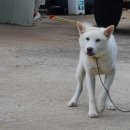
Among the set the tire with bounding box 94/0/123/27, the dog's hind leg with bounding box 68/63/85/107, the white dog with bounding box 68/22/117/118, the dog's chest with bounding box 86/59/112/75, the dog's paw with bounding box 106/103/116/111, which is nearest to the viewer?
the white dog with bounding box 68/22/117/118

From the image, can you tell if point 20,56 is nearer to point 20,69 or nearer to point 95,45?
point 20,69

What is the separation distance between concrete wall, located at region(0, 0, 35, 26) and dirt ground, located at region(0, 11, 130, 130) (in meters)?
3.12

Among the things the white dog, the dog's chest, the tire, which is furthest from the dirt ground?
the tire

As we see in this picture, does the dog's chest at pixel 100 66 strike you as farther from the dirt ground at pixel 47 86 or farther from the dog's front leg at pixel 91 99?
the dirt ground at pixel 47 86

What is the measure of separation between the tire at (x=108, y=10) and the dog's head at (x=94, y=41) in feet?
31.7

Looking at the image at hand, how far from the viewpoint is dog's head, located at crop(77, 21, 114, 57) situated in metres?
6.39

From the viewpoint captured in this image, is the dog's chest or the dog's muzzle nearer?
the dog's muzzle

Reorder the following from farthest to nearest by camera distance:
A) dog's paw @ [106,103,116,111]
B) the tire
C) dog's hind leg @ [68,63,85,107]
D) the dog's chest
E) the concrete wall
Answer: the concrete wall → the tire → dog's hind leg @ [68,63,85,107] → dog's paw @ [106,103,116,111] → the dog's chest

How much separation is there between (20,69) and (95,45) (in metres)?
3.51

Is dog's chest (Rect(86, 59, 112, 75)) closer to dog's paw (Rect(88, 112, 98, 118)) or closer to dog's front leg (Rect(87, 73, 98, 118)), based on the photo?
dog's front leg (Rect(87, 73, 98, 118))

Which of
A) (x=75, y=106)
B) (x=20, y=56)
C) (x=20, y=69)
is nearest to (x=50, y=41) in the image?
(x=20, y=56)

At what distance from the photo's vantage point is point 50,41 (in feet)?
45.3

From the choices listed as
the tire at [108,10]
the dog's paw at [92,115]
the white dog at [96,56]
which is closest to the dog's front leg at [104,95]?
the white dog at [96,56]

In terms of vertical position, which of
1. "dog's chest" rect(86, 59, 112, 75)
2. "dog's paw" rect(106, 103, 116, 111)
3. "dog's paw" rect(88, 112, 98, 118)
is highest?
"dog's chest" rect(86, 59, 112, 75)
